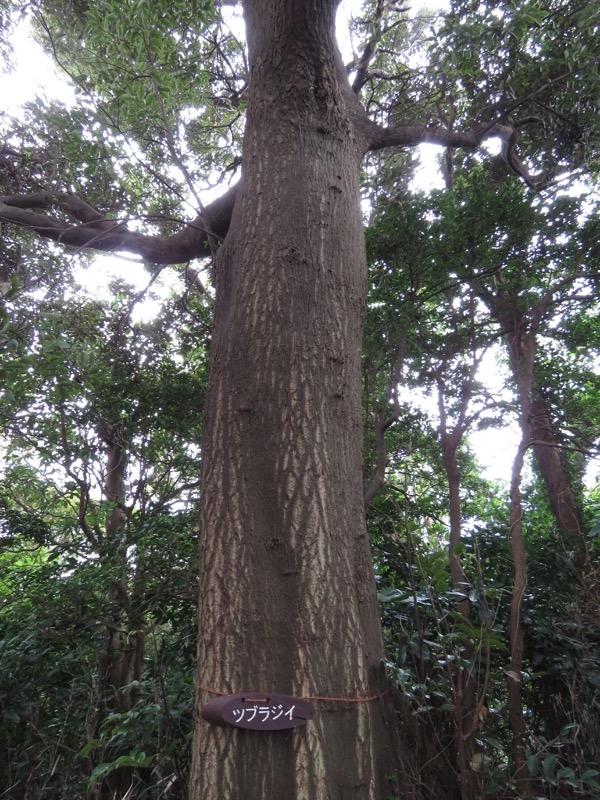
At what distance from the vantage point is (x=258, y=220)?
2271 mm

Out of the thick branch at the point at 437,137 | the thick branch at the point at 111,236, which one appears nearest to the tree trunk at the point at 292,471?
the thick branch at the point at 437,137

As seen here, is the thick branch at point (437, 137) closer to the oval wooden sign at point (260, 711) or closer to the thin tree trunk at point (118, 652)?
the oval wooden sign at point (260, 711)

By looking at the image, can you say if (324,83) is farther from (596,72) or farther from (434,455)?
(434,455)

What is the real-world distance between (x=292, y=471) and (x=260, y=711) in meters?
0.69

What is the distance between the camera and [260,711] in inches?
55.9

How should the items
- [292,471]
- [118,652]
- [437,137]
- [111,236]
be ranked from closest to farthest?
[292,471]
[111,236]
[437,137]
[118,652]

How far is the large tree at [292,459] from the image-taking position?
1.46 metres

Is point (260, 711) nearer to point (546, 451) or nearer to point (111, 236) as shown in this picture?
point (111, 236)

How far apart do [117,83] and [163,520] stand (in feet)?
9.94

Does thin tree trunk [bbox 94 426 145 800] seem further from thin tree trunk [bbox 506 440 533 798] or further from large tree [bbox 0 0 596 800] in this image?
thin tree trunk [bbox 506 440 533 798]

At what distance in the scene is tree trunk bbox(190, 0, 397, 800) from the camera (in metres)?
1.46

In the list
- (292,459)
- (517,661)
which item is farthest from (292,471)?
(517,661)

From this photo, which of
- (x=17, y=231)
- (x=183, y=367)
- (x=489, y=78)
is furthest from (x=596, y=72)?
(x=17, y=231)

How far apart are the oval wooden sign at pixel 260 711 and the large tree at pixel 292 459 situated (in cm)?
4
